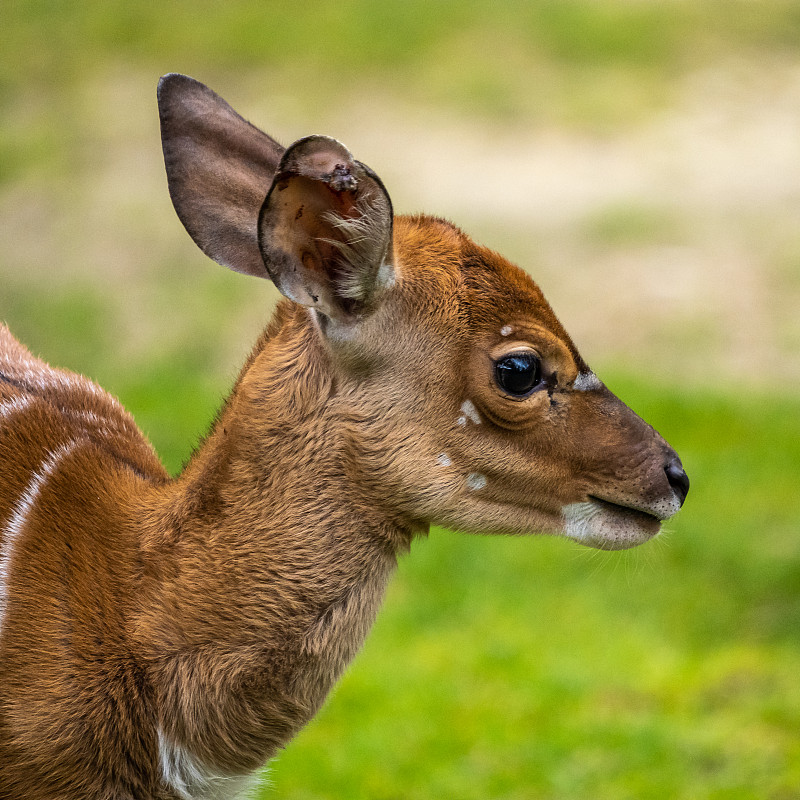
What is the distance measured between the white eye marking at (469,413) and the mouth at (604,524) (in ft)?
1.16

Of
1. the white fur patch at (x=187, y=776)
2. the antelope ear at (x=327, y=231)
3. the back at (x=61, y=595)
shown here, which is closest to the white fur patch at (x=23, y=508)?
the back at (x=61, y=595)

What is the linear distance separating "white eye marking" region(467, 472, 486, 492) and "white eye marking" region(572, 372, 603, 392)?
37cm

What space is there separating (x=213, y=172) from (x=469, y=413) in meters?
1.00

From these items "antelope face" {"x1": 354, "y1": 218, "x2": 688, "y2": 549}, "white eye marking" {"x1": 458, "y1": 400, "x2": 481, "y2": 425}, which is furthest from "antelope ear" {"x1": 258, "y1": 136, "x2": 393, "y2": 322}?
"white eye marking" {"x1": 458, "y1": 400, "x2": 481, "y2": 425}

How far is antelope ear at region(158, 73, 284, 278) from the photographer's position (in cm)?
361

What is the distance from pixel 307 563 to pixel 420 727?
2.85 m

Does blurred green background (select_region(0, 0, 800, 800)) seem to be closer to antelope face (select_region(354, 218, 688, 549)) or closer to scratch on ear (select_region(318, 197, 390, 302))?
antelope face (select_region(354, 218, 688, 549))

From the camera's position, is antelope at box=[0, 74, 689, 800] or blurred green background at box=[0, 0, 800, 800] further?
blurred green background at box=[0, 0, 800, 800]

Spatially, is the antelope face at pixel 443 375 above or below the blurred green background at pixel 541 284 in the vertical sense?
below

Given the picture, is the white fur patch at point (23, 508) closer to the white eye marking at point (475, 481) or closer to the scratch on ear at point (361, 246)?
the scratch on ear at point (361, 246)

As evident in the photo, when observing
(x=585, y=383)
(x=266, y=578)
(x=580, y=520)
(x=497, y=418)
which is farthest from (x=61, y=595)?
(x=585, y=383)

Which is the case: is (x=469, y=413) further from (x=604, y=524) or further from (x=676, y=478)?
(x=676, y=478)

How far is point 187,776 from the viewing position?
3311mm

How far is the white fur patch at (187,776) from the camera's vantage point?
328 cm
